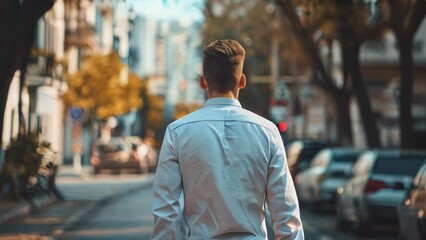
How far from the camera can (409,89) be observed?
2481 centimetres

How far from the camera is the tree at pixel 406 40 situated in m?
23.2

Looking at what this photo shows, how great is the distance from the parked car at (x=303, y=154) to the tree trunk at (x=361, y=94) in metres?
1.60

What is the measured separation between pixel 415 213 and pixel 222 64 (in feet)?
29.1

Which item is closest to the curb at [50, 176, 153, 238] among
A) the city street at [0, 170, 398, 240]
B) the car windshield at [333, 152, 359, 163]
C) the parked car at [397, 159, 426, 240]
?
the city street at [0, 170, 398, 240]

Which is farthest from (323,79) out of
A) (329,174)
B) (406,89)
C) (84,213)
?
(84,213)

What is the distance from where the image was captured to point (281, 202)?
4.58 metres

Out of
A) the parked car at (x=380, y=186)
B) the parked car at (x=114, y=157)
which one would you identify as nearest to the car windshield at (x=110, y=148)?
the parked car at (x=114, y=157)

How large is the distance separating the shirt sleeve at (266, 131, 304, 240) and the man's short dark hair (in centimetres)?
35

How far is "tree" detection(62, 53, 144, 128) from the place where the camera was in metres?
57.9

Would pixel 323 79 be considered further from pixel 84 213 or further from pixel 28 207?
pixel 28 207

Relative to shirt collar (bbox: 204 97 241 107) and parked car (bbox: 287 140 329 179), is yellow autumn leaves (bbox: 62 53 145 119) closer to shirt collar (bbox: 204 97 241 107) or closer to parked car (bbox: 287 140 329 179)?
parked car (bbox: 287 140 329 179)

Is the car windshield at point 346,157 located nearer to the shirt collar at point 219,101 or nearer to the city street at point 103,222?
the city street at point 103,222

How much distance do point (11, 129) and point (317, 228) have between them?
22700mm

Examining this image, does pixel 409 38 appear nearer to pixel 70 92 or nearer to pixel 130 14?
pixel 130 14
